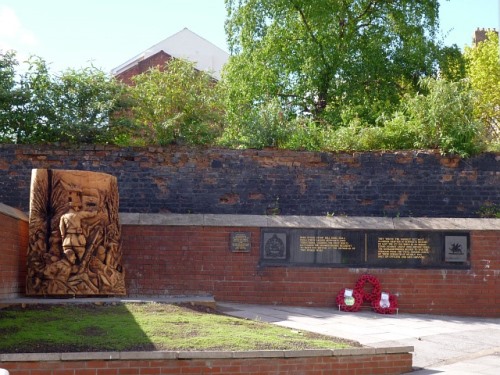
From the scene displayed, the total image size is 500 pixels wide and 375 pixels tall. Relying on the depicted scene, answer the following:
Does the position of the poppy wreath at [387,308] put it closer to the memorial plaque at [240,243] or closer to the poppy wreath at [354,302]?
the poppy wreath at [354,302]

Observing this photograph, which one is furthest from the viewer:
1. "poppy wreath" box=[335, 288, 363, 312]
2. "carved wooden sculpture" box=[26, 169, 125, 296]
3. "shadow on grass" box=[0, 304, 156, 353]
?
"poppy wreath" box=[335, 288, 363, 312]

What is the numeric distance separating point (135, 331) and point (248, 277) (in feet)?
17.7

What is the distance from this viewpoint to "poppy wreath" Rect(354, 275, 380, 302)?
14789 mm

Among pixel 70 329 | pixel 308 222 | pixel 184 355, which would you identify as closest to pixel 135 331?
pixel 70 329

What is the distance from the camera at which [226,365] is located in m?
8.73

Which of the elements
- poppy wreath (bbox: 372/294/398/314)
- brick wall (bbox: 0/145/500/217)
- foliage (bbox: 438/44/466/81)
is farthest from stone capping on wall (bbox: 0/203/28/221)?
foliage (bbox: 438/44/466/81)

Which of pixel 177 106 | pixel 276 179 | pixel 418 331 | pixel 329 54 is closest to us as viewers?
pixel 418 331

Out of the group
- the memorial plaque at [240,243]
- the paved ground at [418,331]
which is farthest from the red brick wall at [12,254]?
the memorial plaque at [240,243]

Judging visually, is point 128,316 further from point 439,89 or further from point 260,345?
point 439,89

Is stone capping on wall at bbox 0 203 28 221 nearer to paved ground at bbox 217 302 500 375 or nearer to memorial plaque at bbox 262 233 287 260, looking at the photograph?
paved ground at bbox 217 302 500 375

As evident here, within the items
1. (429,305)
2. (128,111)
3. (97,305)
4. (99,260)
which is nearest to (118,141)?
(128,111)

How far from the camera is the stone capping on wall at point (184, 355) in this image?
26.9 feet

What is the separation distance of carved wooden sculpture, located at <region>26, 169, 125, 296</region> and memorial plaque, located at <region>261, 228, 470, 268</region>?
11.2 feet

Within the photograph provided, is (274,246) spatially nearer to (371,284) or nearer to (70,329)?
(371,284)
